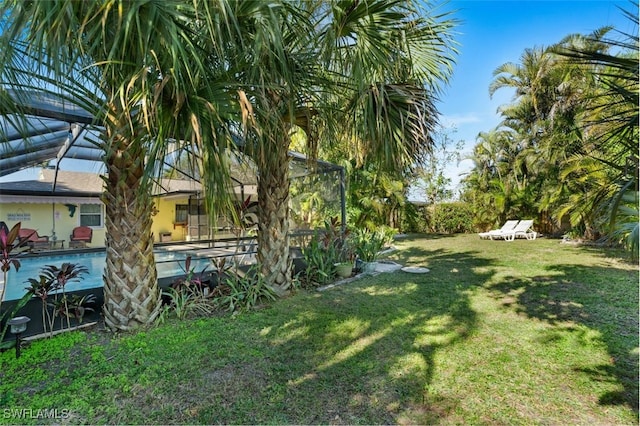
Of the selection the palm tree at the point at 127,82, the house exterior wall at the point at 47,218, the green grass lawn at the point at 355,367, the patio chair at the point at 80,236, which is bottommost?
the green grass lawn at the point at 355,367

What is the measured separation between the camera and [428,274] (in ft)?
33.3

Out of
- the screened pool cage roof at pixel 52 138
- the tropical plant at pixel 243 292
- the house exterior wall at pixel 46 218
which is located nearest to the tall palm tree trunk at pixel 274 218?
the tropical plant at pixel 243 292

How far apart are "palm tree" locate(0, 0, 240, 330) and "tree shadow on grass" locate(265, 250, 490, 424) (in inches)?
102

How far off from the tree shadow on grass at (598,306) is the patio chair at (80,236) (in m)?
18.9

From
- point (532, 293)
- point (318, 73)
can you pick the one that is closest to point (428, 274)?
point (532, 293)

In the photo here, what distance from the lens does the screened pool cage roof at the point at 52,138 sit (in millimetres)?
4762

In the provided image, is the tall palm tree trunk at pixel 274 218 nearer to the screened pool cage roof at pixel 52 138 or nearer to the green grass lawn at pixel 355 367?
the screened pool cage roof at pixel 52 138

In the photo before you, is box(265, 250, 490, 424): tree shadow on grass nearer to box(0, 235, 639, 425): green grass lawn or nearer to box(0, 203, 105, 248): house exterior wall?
box(0, 235, 639, 425): green grass lawn

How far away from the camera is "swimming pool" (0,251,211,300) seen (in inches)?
309

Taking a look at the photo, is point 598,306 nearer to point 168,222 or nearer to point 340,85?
point 340,85

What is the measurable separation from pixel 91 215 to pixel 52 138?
1240 centimetres

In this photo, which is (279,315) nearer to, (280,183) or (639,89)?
(280,183)

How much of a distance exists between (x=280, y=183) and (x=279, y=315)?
2.92m

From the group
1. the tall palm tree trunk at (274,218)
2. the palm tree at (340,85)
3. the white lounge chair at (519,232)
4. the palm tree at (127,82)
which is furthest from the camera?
the white lounge chair at (519,232)
